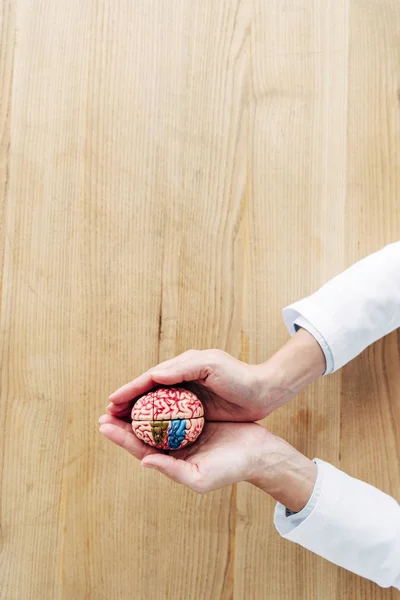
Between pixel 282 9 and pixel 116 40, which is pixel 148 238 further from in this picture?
pixel 282 9

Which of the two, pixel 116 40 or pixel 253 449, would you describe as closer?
pixel 253 449

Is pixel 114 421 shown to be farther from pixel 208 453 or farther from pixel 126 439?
pixel 208 453

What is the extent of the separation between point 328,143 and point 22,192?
522mm

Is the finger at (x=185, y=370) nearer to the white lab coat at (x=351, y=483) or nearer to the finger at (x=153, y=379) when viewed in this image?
the finger at (x=153, y=379)

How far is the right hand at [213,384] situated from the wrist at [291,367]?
1 centimetres

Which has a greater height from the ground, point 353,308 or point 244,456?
point 353,308

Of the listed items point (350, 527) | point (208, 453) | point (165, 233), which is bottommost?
point (350, 527)

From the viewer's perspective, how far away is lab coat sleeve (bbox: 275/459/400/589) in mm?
797

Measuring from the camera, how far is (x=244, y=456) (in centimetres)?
78

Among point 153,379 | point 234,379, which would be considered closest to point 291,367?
point 234,379

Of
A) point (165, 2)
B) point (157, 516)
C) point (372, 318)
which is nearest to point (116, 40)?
point (165, 2)

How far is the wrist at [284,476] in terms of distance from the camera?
2.65ft

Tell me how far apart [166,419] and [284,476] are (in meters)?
0.20

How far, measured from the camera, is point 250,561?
0.93m
